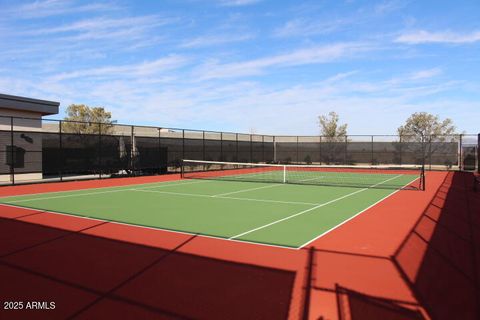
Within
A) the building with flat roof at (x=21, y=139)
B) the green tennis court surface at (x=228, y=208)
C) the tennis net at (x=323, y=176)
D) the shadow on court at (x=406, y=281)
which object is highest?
the building with flat roof at (x=21, y=139)

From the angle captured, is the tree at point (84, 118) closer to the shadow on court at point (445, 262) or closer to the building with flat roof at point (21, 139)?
the building with flat roof at point (21, 139)

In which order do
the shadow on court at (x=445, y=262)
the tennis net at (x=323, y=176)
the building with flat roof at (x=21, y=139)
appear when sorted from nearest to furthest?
the shadow on court at (x=445, y=262)
the tennis net at (x=323, y=176)
the building with flat roof at (x=21, y=139)

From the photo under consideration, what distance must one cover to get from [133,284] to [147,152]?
22.2 metres

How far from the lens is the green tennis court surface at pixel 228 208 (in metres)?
8.43

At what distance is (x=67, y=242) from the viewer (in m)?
7.38

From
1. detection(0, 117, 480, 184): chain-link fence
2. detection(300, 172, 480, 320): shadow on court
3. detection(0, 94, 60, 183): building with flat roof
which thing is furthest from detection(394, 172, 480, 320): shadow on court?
detection(0, 94, 60, 183): building with flat roof

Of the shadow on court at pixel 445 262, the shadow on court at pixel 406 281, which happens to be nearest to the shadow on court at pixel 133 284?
the shadow on court at pixel 406 281

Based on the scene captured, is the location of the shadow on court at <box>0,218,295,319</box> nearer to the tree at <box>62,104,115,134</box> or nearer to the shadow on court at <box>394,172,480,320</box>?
the shadow on court at <box>394,172,480,320</box>

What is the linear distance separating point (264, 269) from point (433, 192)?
1265cm

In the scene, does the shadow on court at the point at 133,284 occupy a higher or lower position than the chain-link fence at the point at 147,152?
lower

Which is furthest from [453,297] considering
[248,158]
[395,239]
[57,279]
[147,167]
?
[248,158]

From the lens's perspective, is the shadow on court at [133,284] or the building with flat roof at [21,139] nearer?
the shadow on court at [133,284]

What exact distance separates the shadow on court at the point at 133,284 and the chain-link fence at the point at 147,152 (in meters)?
14.2

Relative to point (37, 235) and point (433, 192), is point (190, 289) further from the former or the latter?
point (433, 192)
